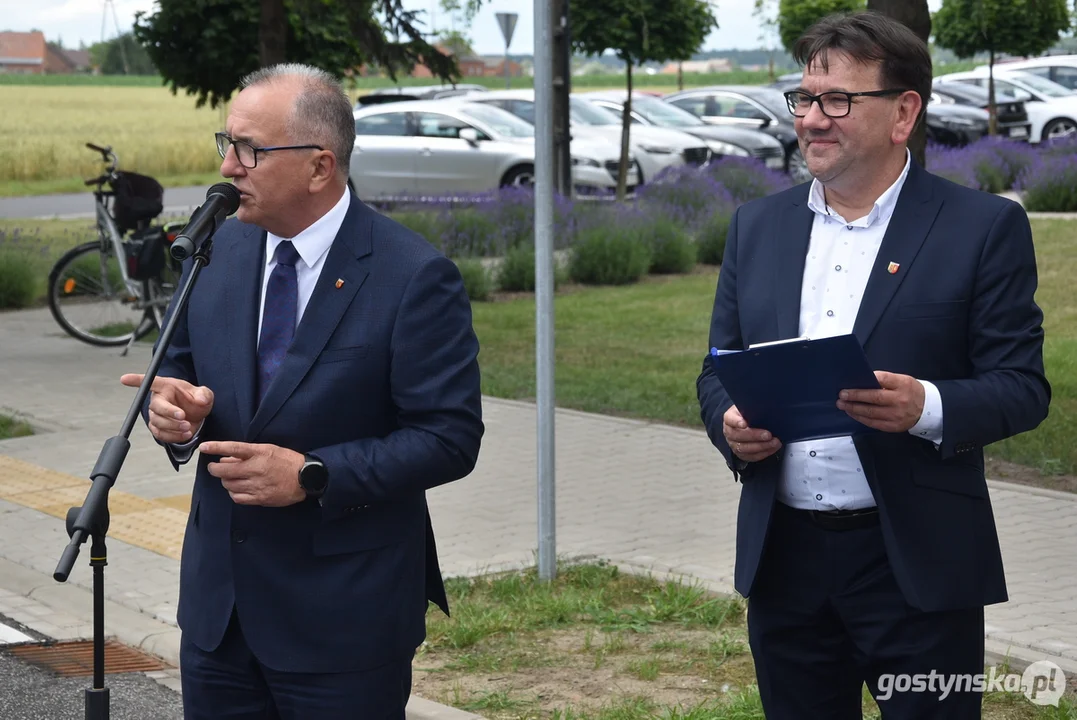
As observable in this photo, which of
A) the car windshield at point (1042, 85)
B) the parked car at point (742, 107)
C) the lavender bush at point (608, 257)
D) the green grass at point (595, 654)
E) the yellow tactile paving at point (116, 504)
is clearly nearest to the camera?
the green grass at point (595, 654)

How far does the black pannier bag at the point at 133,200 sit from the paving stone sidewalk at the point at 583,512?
82.4 inches

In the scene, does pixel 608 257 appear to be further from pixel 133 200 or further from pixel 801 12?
pixel 801 12

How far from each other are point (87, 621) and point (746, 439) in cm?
395

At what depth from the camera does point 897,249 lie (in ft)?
9.93

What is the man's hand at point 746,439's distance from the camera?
298 centimetres

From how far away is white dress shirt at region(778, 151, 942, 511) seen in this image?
3.07 metres

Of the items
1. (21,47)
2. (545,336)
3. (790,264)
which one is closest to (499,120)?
(21,47)

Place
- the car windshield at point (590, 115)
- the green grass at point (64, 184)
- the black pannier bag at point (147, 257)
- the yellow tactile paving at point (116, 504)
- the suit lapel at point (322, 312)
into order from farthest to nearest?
the green grass at point (64, 184), the car windshield at point (590, 115), the black pannier bag at point (147, 257), the yellow tactile paving at point (116, 504), the suit lapel at point (322, 312)

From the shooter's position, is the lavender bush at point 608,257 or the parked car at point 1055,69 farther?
the parked car at point 1055,69

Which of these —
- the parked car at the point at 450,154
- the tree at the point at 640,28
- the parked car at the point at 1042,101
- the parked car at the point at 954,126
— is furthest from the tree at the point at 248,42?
the parked car at the point at 1042,101

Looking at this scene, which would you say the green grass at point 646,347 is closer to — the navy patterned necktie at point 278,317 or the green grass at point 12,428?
the green grass at point 12,428

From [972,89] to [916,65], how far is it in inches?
1252

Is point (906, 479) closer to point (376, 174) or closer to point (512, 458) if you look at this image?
point (512, 458)

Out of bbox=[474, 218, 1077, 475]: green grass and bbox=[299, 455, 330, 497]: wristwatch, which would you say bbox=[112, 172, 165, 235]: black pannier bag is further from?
bbox=[299, 455, 330, 497]: wristwatch
